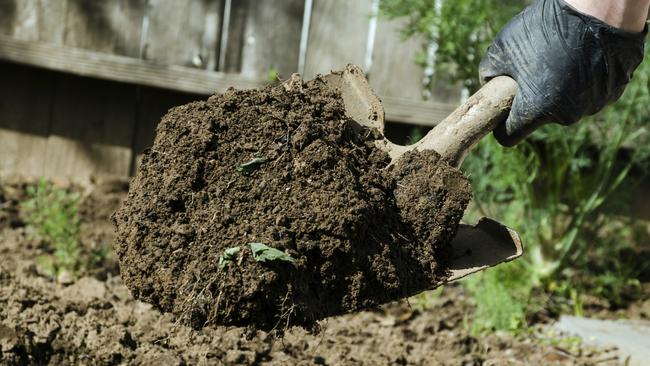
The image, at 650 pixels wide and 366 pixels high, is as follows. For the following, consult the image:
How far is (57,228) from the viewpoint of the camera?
3.68m

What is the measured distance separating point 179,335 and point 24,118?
2.26 m

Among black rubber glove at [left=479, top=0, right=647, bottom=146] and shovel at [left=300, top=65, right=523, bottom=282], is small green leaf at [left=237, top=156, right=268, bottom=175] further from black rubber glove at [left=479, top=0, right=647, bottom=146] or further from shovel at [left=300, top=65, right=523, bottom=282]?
black rubber glove at [left=479, top=0, right=647, bottom=146]

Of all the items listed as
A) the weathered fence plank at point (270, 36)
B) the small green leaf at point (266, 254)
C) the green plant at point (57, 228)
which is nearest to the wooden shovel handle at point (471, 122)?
the small green leaf at point (266, 254)

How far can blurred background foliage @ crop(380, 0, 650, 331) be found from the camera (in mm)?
3686

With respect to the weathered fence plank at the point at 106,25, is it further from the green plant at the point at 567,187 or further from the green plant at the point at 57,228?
the green plant at the point at 567,187

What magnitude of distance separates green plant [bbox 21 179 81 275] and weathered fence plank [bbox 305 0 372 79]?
1.57 metres

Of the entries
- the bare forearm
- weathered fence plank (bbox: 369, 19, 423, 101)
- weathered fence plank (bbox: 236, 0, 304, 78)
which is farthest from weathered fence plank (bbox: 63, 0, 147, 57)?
the bare forearm

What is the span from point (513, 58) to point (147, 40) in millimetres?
2707

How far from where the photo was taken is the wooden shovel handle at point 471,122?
8.05 feet

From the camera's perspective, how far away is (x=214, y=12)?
4.62m

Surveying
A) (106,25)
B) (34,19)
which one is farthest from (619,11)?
(34,19)

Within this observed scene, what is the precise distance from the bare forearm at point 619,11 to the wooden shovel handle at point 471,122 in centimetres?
32

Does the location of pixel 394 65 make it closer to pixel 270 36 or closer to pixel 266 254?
pixel 270 36

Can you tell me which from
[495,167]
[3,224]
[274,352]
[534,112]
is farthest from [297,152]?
[3,224]
